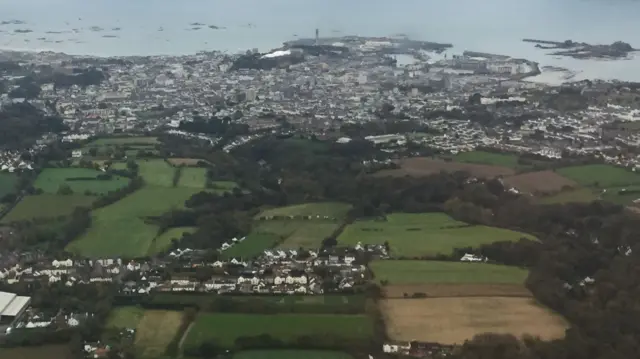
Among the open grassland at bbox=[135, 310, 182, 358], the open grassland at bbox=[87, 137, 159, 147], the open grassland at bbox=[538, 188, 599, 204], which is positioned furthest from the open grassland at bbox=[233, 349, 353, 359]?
the open grassland at bbox=[87, 137, 159, 147]

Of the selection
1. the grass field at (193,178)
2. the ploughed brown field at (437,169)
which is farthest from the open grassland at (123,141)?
the ploughed brown field at (437,169)

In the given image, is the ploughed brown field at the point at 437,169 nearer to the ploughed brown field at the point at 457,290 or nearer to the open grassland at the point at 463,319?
the ploughed brown field at the point at 457,290

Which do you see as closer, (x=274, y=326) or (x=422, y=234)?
(x=274, y=326)

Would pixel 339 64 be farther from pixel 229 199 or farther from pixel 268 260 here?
pixel 268 260

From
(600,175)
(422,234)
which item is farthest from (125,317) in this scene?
(600,175)

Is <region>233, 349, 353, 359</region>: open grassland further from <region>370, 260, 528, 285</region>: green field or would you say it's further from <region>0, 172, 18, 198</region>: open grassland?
<region>0, 172, 18, 198</region>: open grassland

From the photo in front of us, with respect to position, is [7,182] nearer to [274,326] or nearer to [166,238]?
[166,238]
